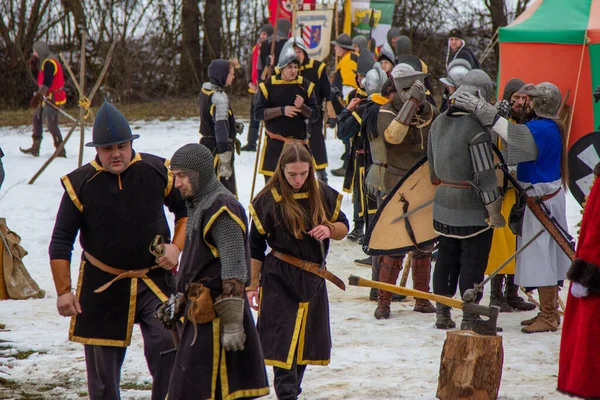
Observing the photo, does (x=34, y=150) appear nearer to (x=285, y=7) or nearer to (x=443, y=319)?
(x=285, y=7)

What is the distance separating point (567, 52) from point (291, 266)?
5.65m

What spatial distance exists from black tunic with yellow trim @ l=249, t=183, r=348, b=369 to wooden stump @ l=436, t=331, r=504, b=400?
660 mm

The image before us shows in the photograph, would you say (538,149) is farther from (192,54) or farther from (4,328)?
(192,54)

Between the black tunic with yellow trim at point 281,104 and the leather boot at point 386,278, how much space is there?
8.61ft

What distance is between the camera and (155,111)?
1702 centimetres

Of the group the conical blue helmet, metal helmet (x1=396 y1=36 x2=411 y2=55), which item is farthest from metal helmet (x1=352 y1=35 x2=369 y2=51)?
the conical blue helmet

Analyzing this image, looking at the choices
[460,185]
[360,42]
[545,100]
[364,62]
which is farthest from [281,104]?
[360,42]

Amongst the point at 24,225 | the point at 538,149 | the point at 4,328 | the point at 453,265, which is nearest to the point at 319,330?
the point at 453,265

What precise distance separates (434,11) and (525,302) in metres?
14.8

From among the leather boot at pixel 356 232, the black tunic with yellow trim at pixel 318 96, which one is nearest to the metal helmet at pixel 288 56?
the black tunic with yellow trim at pixel 318 96

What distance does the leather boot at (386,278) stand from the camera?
250 inches

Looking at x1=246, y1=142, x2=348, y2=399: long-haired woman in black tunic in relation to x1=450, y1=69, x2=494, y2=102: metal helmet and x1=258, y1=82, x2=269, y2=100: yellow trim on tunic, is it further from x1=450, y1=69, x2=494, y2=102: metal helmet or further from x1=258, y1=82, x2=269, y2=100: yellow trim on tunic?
x1=258, y1=82, x2=269, y2=100: yellow trim on tunic

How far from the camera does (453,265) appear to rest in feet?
19.4

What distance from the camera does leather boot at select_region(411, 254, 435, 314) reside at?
21.4 ft
